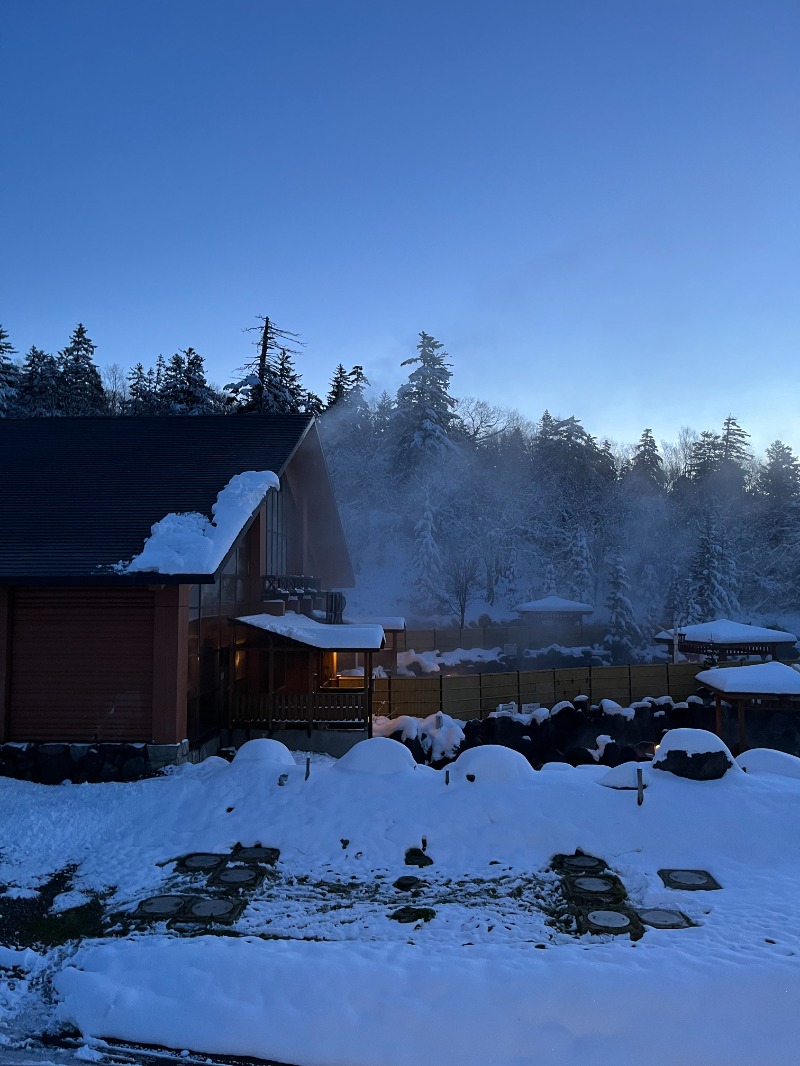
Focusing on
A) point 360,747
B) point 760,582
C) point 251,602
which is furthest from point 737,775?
point 760,582

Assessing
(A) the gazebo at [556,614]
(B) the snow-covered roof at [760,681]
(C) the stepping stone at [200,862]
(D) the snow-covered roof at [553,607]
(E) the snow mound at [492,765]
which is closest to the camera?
(C) the stepping stone at [200,862]

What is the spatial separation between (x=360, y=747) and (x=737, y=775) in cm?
582

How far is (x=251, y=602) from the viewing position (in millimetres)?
18312

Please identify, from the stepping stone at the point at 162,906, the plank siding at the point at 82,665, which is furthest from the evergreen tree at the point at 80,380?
the stepping stone at the point at 162,906

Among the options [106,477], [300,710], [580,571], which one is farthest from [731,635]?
[580,571]

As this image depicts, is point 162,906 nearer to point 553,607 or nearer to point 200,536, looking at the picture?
point 200,536

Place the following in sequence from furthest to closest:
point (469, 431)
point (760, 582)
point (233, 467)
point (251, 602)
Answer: point (469, 431)
point (760, 582)
point (251, 602)
point (233, 467)

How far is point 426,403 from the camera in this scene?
54.2 m

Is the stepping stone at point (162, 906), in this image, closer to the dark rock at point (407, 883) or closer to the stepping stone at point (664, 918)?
the dark rock at point (407, 883)

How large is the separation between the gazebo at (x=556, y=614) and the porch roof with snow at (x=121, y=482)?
60.1 ft

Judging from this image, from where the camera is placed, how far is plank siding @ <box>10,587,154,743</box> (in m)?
13.2

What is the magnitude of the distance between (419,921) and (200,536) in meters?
8.31

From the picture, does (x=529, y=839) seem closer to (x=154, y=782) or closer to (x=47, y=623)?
(x=154, y=782)

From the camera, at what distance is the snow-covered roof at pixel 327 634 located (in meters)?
15.7
